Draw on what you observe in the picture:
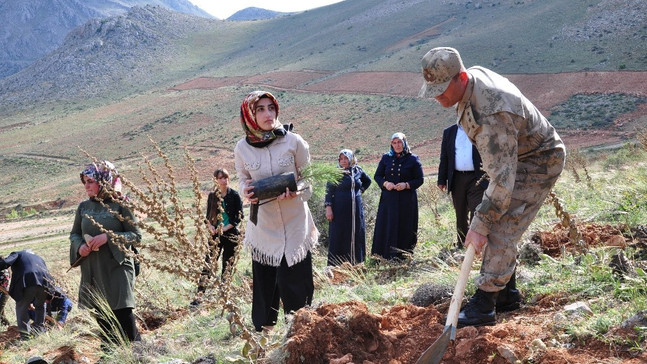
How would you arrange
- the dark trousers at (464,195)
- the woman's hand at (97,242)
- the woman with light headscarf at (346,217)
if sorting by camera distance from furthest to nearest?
the woman with light headscarf at (346,217)
the dark trousers at (464,195)
the woman's hand at (97,242)

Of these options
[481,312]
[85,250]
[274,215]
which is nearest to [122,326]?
[85,250]

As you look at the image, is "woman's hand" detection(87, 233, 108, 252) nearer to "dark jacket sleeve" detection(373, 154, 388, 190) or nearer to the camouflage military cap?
the camouflage military cap

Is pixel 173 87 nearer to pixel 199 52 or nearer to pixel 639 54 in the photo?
pixel 199 52

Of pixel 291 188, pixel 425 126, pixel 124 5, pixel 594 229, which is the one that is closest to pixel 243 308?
pixel 291 188

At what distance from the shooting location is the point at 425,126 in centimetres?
3588

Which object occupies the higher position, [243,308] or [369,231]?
[243,308]

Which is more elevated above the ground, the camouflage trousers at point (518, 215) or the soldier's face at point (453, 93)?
the soldier's face at point (453, 93)

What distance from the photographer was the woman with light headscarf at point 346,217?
24.3ft

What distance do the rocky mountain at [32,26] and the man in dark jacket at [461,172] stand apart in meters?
134

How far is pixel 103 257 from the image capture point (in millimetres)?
4629

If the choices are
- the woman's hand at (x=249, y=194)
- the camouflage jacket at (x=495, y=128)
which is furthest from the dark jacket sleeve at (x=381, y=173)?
the camouflage jacket at (x=495, y=128)

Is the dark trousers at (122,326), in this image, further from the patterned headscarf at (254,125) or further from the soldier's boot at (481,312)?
the soldier's boot at (481,312)

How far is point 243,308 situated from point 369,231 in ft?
17.6

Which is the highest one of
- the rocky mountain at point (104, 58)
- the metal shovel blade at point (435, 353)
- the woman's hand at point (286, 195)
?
the rocky mountain at point (104, 58)
